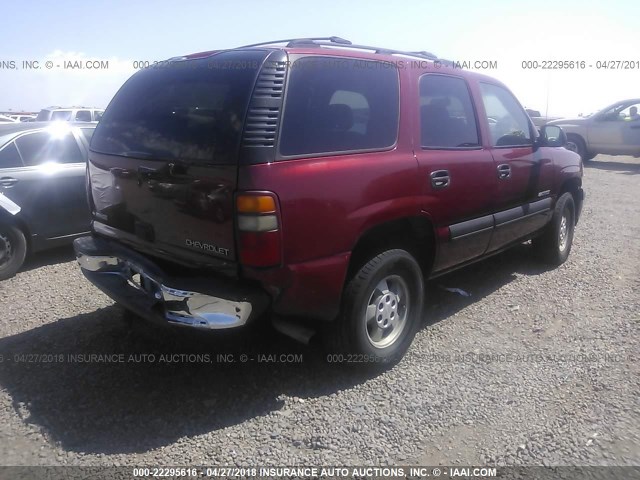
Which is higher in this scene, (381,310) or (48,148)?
(48,148)

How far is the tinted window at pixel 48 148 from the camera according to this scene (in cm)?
529

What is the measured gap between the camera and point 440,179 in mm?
3516

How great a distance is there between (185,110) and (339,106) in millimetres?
859

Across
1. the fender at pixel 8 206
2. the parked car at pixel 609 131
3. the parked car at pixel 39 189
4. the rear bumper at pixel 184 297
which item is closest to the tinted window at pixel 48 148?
the parked car at pixel 39 189

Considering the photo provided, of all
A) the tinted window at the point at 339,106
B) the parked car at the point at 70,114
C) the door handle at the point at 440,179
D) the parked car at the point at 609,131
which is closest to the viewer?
the tinted window at the point at 339,106

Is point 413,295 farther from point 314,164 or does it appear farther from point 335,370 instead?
point 314,164

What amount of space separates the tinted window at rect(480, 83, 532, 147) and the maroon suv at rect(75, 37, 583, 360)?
0.36 meters

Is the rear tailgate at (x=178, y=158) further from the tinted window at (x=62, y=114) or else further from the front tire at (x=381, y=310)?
the tinted window at (x=62, y=114)

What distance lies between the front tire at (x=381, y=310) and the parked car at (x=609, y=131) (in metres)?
12.5

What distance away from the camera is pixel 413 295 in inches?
138

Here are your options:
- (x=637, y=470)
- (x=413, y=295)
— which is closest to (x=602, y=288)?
(x=413, y=295)

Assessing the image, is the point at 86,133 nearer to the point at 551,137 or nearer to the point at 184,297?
the point at 184,297

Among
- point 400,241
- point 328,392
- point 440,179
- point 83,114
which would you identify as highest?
point 83,114

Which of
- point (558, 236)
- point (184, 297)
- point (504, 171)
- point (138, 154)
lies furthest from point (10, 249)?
point (558, 236)
